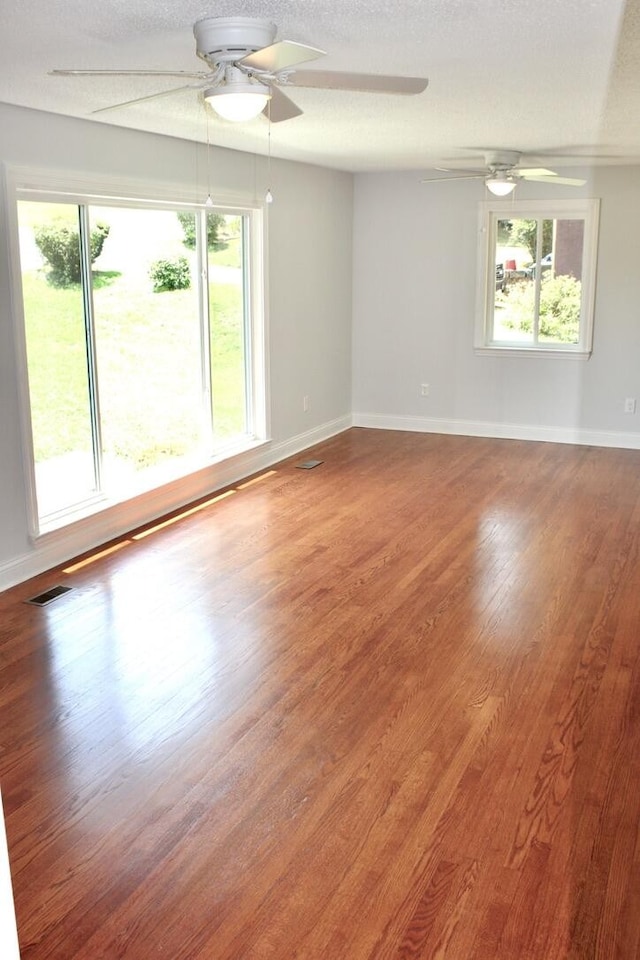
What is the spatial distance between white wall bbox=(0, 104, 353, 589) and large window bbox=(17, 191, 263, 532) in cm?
14

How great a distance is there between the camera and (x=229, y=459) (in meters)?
6.45

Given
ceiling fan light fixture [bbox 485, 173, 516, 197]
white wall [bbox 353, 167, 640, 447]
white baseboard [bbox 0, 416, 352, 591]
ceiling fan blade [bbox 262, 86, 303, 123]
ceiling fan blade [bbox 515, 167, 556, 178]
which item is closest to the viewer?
ceiling fan blade [bbox 262, 86, 303, 123]

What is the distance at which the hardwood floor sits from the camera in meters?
2.26

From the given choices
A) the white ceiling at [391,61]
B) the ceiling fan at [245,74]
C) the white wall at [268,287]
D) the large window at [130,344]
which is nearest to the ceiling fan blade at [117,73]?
the ceiling fan at [245,74]

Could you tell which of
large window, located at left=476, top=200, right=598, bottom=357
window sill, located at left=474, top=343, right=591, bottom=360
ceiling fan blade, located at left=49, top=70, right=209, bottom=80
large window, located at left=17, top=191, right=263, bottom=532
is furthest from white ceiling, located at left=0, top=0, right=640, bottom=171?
window sill, located at left=474, top=343, right=591, bottom=360

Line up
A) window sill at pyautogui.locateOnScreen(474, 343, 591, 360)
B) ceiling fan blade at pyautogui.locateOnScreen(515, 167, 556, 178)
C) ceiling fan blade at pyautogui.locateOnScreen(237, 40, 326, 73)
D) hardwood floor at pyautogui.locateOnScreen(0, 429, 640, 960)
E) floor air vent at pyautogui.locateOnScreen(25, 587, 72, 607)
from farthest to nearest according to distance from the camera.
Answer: window sill at pyautogui.locateOnScreen(474, 343, 591, 360), ceiling fan blade at pyautogui.locateOnScreen(515, 167, 556, 178), floor air vent at pyautogui.locateOnScreen(25, 587, 72, 607), ceiling fan blade at pyautogui.locateOnScreen(237, 40, 326, 73), hardwood floor at pyautogui.locateOnScreen(0, 429, 640, 960)

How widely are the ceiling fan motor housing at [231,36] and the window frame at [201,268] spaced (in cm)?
187

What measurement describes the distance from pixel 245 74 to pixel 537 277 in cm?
533

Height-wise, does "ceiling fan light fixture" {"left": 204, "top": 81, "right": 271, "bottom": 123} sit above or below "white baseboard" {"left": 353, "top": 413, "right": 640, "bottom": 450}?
above

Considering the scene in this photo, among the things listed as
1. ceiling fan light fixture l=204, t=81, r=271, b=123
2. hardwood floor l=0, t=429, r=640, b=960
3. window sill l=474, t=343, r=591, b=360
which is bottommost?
hardwood floor l=0, t=429, r=640, b=960

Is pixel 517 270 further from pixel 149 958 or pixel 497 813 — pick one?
pixel 149 958

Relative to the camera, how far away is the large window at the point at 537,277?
7402 millimetres

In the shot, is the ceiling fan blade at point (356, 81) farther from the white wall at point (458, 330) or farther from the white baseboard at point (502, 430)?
the white baseboard at point (502, 430)

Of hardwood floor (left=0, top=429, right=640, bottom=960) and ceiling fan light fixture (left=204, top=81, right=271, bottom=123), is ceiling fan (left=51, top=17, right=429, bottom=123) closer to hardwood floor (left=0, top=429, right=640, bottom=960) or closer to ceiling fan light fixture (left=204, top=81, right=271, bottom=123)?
ceiling fan light fixture (left=204, top=81, right=271, bottom=123)
